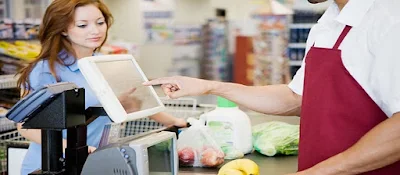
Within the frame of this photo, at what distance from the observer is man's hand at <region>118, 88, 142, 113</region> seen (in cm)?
161

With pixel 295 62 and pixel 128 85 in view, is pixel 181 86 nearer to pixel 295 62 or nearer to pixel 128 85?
pixel 128 85

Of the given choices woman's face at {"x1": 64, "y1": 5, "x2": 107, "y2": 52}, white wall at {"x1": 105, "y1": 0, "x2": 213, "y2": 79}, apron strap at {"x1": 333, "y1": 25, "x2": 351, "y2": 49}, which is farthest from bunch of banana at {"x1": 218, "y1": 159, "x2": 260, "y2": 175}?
white wall at {"x1": 105, "y1": 0, "x2": 213, "y2": 79}

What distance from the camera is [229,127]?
99.7 inches

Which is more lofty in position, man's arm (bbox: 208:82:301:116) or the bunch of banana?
man's arm (bbox: 208:82:301:116)

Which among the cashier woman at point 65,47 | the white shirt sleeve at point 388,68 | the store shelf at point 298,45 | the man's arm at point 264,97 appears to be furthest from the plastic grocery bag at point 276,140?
the store shelf at point 298,45

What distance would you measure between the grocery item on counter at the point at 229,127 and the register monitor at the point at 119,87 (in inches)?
29.1

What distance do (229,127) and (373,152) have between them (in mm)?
997

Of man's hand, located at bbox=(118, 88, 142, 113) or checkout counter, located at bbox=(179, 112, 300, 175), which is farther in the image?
checkout counter, located at bbox=(179, 112, 300, 175)

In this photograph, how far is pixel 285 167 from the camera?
238cm

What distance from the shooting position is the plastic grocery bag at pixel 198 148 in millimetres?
2336

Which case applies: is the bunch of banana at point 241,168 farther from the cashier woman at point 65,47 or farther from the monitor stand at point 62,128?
the cashier woman at point 65,47

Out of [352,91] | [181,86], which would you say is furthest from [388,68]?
[181,86]

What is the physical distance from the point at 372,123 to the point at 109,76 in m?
0.77

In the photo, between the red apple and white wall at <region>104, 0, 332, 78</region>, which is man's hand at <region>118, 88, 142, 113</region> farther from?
white wall at <region>104, 0, 332, 78</region>
